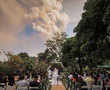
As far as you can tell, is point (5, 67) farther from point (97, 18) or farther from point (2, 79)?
point (97, 18)

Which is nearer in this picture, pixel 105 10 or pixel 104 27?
pixel 105 10

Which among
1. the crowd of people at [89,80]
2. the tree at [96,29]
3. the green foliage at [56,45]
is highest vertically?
the green foliage at [56,45]

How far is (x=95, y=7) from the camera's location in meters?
17.1

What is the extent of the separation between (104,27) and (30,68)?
49.8 m

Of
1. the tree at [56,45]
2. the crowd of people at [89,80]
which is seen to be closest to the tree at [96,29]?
the crowd of people at [89,80]

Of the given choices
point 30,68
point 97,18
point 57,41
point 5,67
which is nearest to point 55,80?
point 97,18

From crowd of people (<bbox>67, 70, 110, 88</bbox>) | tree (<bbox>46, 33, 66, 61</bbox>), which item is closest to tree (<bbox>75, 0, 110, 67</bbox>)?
crowd of people (<bbox>67, 70, 110, 88</bbox>)

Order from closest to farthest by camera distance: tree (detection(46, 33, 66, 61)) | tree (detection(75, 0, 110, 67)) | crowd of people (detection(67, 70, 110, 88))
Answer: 1. crowd of people (detection(67, 70, 110, 88))
2. tree (detection(75, 0, 110, 67))
3. tree (detection(46, 33, 66, 61))

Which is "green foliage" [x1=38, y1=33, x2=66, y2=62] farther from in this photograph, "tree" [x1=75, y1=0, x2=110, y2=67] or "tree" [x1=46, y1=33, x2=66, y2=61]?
"tree" [x1=75, y1=0, x2=110, y2=67]

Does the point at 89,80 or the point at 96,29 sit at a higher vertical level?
the point at 96,29

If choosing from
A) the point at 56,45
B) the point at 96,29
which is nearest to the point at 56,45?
the point at 56,45

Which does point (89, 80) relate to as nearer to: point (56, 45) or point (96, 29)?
point (96, 29)

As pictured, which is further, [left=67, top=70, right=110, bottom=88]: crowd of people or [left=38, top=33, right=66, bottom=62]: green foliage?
[left=38, top=33, right=66, bottom=62]: green foliage

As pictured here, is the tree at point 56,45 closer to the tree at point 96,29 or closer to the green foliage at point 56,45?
the green foliage at point 56,45
